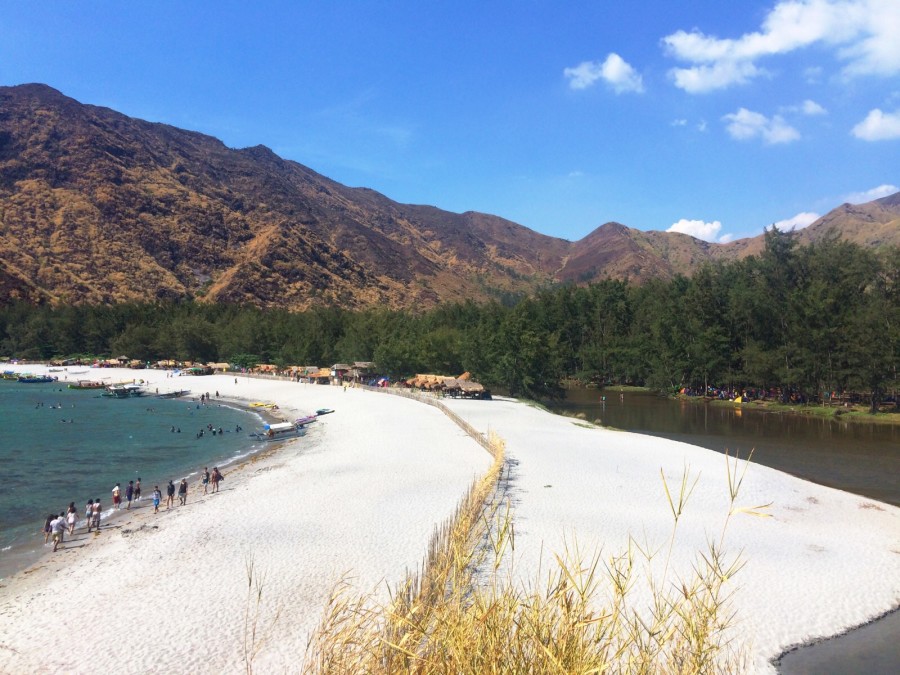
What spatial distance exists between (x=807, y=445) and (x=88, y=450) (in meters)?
45.3

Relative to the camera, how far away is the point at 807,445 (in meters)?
34.8

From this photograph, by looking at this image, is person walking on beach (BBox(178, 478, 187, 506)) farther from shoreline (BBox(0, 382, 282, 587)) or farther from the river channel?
the river channel

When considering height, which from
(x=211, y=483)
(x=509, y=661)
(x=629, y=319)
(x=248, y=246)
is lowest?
(x=211, y=483)

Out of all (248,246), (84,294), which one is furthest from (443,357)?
(248,246)

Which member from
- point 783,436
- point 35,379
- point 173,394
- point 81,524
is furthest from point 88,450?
point 35,379

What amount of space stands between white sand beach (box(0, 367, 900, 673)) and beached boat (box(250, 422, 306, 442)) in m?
9.37

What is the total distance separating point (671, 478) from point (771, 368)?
42.1m

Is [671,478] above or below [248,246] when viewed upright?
below

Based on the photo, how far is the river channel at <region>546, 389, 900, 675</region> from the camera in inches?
436

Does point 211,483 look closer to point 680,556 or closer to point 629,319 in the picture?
point 680,556

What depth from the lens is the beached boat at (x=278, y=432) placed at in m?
39.2

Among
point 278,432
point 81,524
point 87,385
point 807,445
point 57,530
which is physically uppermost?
point 807,445

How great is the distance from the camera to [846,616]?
12.5 m

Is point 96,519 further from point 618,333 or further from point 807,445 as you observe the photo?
point 618,333
